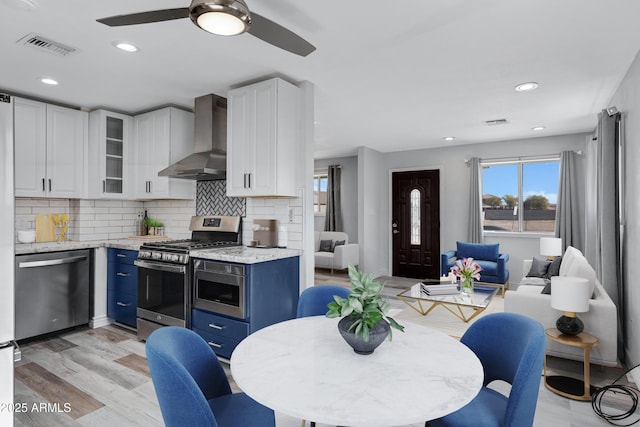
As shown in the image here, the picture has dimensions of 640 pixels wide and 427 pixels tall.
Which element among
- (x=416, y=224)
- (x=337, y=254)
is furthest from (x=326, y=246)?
(x=416, y=224)

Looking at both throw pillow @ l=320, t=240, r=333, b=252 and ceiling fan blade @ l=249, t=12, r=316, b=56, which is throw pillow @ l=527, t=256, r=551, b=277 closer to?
throw pillow @ l=320, t=240, r=333, b=252

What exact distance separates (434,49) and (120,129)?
3764mm

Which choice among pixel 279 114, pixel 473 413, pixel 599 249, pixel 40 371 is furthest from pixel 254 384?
pixel 599 249

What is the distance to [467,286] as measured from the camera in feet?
13.8

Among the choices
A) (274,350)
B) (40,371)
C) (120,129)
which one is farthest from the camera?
(120,129)

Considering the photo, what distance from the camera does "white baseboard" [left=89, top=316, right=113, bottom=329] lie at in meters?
3.96

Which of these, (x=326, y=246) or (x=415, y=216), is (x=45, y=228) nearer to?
(x=326, y=246)

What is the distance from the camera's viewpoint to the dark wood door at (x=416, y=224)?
22.6ft

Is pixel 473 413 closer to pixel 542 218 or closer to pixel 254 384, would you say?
pixel 254 384

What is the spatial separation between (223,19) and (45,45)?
1984mm

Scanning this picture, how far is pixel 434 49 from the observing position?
8.91ft

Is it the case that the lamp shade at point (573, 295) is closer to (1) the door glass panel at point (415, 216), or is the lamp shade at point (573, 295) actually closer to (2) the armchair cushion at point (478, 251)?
(2) the armchair cushion at point (478, 251)

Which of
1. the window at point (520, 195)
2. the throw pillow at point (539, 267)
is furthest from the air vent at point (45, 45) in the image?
the window at point (520, 195)

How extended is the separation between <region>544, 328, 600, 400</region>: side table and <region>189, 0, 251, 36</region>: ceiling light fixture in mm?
2948
